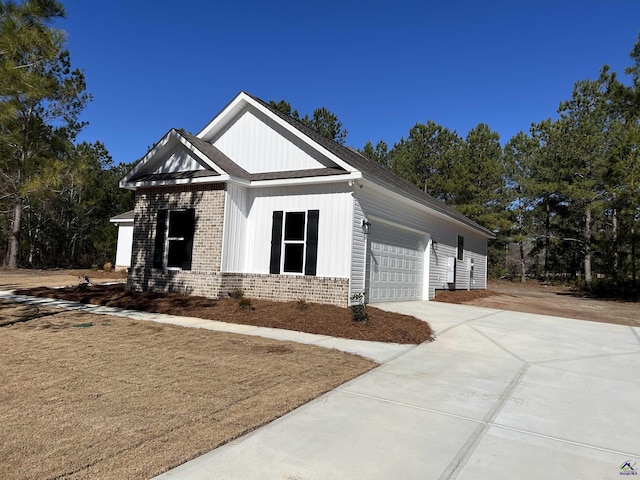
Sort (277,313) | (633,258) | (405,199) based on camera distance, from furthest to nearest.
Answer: (633,258), (405,199), (277,313)

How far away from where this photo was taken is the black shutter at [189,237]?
12000mm

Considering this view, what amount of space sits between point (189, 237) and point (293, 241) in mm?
2945

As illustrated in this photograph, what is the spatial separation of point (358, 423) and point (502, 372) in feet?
10.4

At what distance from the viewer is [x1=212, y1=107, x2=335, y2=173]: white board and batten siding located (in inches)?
481

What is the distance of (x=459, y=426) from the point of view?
4113 millimetres

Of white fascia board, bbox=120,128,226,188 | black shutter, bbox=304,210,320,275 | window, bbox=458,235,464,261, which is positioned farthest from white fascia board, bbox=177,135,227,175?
window, bbox=458,235,464,261

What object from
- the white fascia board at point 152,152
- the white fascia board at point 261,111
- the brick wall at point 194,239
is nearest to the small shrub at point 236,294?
the brick wall at point 194,239

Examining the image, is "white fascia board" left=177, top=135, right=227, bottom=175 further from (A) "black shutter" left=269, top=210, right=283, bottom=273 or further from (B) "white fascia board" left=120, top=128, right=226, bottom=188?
(A) "black shutter" left=269, top=210, right=283, bottom=273

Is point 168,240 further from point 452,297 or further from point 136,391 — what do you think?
point 452,297

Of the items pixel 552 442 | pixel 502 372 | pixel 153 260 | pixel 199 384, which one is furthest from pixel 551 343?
pixel 153 260

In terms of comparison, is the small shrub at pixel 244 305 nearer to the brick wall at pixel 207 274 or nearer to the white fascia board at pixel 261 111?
the brick wall at pixel 207 274

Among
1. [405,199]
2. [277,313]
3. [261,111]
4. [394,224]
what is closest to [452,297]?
[394,224]

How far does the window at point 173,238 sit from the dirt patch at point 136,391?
4506 millimetres

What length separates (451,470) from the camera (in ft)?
10.6
